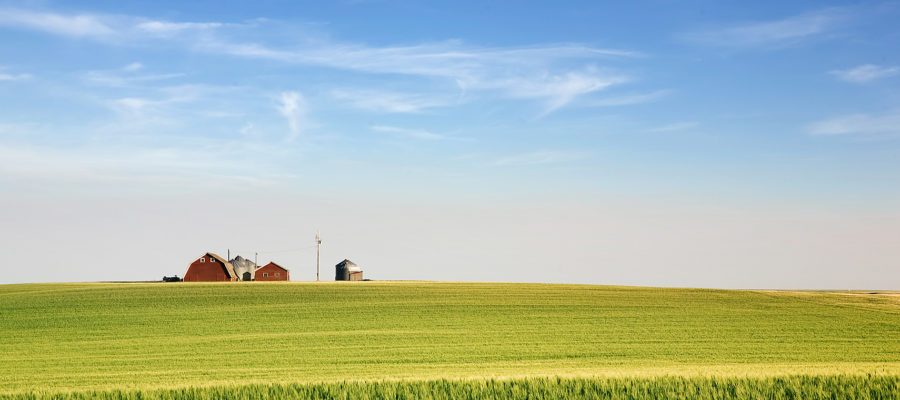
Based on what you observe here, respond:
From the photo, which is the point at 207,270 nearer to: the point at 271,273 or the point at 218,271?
the point at 218,271

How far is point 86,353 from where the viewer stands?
107 ft

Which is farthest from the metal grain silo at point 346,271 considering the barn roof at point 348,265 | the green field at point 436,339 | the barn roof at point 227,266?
the green field at point 436,339

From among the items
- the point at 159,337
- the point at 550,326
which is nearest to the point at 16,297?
the point at 159,337

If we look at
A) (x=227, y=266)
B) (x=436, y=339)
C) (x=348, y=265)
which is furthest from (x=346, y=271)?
(x=436, y=339)

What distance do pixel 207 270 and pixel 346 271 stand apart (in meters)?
17.0

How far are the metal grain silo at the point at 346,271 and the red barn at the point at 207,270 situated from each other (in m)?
13.8

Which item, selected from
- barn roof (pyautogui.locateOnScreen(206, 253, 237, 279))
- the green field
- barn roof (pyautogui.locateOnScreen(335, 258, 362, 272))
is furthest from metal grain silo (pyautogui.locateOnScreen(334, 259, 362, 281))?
the green field

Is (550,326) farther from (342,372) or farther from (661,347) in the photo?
(342,372)

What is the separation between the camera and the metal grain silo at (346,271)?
96.4 meters

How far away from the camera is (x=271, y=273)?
92750 millimetres

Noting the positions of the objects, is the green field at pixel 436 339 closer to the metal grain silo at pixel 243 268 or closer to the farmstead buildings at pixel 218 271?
the farmstead buildings at pixel 218 271

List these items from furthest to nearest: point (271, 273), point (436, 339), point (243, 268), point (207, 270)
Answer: point (243, 268), point (271, 273), point (207, 270), point (436, 339)

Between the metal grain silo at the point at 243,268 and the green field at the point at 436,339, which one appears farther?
the metal grain silo at the point at 243,268

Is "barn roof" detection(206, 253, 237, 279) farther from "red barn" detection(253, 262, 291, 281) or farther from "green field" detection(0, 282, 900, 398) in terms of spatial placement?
"green field" detection(0, 282, 900, 398)
